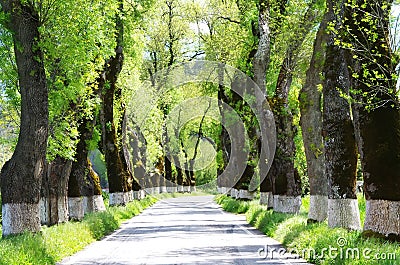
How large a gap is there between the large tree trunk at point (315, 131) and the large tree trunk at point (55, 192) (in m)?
8.49

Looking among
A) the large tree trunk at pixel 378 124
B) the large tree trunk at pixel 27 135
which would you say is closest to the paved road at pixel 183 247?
the large tree trunk at pixel 27 135

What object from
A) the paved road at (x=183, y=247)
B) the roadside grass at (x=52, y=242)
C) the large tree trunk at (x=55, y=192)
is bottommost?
the paved road at (x=183, y=247)

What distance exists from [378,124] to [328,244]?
2876 millimetres

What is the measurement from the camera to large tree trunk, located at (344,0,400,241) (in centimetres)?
1307

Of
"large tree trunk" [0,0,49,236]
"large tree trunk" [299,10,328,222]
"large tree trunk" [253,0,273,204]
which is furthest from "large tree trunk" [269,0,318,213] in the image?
"large tree trunk" [0,0,49,236]

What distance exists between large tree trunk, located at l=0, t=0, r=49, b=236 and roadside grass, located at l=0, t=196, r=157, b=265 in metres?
0.65

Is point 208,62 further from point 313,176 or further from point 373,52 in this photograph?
point 373,52

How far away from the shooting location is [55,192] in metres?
22.4

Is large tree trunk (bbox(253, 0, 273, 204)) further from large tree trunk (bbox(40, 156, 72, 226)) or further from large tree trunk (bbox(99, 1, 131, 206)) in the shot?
large tree trunk (bbox(40, 156, 72, 226))

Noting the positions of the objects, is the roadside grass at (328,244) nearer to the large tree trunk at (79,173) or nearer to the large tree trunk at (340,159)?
the large tree trunk at (340,159)

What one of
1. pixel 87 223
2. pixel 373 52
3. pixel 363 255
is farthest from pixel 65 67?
pixel 363 255

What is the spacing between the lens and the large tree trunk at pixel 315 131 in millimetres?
20281

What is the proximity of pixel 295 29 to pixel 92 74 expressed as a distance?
8.16 metres

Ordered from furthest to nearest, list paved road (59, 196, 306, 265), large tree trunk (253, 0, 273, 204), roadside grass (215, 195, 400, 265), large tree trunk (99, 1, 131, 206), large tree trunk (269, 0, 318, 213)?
large tree trunk (99, 1, 131, 206)
large tree trunk (253, 0, 273, 204)
large tree trunk (269, 0, 318, 213)
paved road (59, 196, 306, 265)
roadside grass (215, 195, 400, 265)
